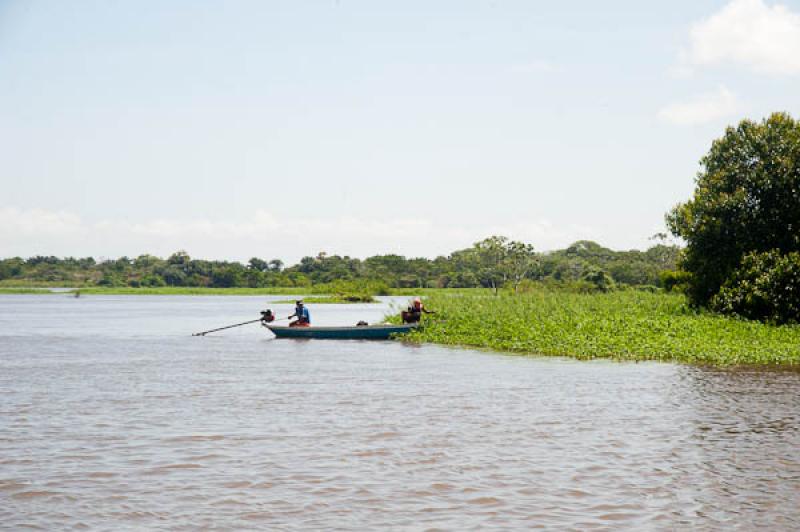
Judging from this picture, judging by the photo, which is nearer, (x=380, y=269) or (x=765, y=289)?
(x=765, y=289)

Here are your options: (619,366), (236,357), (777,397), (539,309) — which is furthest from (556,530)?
(539,309)

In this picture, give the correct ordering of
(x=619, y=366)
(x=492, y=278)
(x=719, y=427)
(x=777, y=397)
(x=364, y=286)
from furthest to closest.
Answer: (x=492, y=278), (x=364, y=286), (x=619, y=366), (x=777, y=397), (x=719, y=427)

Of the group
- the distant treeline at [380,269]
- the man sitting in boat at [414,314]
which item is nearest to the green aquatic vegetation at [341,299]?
the distant treeline at [380,269]

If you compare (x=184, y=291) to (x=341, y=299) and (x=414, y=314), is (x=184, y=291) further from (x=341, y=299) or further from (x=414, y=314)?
(x=414, y=314)

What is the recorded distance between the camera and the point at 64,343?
35.4 meters

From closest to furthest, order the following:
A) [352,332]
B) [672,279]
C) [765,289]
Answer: [765,289] < [352,332] < [672,279]

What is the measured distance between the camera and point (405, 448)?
1250cm

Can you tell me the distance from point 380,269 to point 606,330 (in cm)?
10740

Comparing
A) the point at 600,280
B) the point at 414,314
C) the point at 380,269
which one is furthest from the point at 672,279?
the point at 380,269

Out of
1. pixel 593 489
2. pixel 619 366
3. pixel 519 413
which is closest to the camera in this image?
pixel 593 489

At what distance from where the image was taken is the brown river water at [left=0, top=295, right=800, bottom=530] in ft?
30.0

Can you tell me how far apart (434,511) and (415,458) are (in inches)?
104

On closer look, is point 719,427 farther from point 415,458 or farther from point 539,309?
point 539,309

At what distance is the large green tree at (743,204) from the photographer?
108 feet
